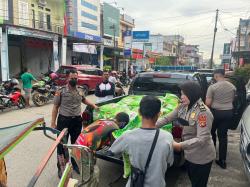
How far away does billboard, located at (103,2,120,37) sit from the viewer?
1336 inches

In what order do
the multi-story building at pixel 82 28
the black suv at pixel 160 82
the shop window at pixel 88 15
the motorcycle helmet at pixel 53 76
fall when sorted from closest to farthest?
the black suv at pixel 160 82, the motorcycle helmet at pixel 53 76, the multi-story building at pixel 82 28, the shop window at pixel 88 15

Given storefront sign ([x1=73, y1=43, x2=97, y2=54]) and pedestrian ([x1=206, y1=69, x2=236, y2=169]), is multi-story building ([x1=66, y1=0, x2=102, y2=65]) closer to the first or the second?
storefront sign ([x1=73, y1=43, x2=97, y2=54])

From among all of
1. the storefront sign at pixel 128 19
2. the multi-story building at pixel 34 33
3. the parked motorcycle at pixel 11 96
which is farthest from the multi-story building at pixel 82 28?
the parked motorcycle at pixel 11 96

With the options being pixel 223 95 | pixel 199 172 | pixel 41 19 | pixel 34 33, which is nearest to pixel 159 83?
pixel 223 95

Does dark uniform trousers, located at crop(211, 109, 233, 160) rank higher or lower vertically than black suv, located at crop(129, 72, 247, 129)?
lower

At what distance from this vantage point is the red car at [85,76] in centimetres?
1475

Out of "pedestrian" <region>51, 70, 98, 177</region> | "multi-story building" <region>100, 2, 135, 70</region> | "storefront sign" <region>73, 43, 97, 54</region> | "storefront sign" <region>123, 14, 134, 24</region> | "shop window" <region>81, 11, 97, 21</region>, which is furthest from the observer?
"storefront sign" <region>123, 14, 134, 24</region>

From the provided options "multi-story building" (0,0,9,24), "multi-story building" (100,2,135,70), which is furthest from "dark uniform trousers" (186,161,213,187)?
"multi-story building" (100,2,135,70)

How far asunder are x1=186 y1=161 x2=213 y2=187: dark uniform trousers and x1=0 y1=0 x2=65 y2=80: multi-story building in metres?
17.0

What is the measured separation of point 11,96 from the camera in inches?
398

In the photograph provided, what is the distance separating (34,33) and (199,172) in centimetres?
1814

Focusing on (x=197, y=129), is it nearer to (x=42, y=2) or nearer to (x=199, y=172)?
(x=199, y=172)

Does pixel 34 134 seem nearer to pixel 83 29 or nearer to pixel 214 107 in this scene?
pixel 214 107

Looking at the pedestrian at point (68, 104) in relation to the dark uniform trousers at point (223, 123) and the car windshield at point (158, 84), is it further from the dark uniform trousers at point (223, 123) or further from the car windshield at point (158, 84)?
the dark uniform trousers at point (223, 123)
